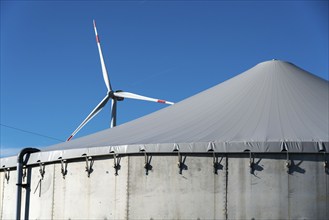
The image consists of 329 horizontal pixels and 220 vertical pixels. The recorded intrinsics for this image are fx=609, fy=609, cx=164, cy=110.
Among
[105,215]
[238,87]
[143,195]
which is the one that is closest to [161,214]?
[143,195]

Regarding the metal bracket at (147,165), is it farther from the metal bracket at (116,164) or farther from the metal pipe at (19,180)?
the metal pipe at (19,180)

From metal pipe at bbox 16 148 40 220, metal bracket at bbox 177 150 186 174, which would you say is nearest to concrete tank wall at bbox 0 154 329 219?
metal bracket at bbox 177 150 186 174

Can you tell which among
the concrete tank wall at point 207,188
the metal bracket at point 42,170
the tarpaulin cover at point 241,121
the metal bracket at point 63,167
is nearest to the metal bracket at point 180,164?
the concrete tank wall at point 207,188

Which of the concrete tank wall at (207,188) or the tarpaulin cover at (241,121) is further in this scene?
the tarpaulin cover at (241,121)

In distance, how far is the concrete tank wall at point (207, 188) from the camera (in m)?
19.1

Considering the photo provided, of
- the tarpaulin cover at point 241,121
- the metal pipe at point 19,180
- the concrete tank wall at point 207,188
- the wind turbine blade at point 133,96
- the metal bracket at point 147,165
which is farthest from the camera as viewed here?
the wind turbine blade at point 133,96

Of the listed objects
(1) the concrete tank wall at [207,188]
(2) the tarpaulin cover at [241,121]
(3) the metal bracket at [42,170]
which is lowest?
(1) the concrete tank wall at [207,188]

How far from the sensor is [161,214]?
64.6 feet

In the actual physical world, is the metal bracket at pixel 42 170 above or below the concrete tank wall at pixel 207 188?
above

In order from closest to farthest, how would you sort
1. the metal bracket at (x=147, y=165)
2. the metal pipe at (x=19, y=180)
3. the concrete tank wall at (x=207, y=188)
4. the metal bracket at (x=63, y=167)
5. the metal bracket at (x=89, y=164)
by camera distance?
the concrete tank wall at (x=207, y=188)
the metal bracket at (x=147, y=165)
the metal bracket at (x=89, y=164)
the metal bracket at (x=63, y=167)
the metal pipe at (x=19, y=180)

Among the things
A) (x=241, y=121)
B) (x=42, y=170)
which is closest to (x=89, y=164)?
(x=42, y=170)

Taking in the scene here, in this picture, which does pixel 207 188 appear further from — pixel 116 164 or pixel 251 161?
pixel 116 164

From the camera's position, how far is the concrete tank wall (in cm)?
1909

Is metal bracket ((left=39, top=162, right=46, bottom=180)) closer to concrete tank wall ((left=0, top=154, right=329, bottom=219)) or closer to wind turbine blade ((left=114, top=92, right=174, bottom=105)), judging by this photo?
concrete tank wall ((left=0, top=154, right=329, bottom=219))
